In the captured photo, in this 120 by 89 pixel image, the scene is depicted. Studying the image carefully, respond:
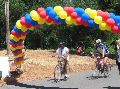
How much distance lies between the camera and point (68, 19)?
18.1 metres

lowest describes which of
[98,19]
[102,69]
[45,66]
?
[102,69]

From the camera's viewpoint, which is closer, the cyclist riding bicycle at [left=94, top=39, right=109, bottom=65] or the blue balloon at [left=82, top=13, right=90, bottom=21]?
the blue balloon at [left=82, top=13, right=90, bottom=21]

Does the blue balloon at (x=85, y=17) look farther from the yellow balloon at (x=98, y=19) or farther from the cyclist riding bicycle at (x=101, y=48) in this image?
the cyclist riding bicycle at (x=101, y=48)

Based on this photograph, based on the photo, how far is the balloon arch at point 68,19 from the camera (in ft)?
56.5

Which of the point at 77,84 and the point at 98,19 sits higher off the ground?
the point at 98,19

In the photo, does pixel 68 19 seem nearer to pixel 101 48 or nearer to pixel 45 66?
pixel 101 48

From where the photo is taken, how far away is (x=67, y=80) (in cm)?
2081

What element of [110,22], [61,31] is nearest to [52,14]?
[110,22]

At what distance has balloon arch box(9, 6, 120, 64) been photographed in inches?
678

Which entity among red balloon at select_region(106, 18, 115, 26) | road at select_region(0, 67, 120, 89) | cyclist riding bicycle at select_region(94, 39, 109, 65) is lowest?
road at select_region(0, 67, 120, 89)

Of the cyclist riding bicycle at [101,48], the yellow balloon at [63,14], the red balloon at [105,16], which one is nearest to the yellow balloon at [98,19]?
the red balloon at [105,16]

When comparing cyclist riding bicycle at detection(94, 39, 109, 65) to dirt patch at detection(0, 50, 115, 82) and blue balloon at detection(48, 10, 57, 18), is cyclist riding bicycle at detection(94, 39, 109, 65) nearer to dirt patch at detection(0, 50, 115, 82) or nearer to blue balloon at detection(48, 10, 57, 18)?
blue balloon at detection(48, 10, 57, 18)

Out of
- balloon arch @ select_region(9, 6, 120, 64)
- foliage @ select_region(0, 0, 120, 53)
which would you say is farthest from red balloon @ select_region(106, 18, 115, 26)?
foliage @ select_region(0, 0, 120, 53)

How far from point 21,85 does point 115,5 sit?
20636 millimetres
